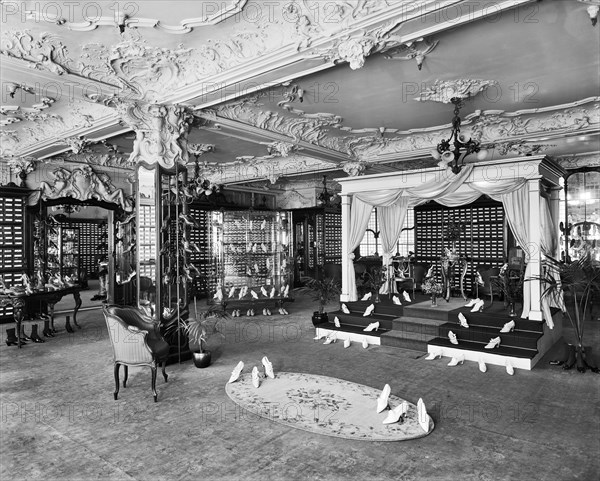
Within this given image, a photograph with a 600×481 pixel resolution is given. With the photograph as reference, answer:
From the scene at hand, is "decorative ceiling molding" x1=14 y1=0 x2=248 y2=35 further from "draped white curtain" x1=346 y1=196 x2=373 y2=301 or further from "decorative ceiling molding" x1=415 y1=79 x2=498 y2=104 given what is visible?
"draped white curtain" x1=346 y1=196 x2=373 y2=301

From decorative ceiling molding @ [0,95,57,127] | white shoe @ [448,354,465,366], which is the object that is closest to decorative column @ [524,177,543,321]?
white shoe @ [448,354,465,366]

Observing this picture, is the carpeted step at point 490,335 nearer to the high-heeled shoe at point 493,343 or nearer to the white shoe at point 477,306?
the high-heeled shoe at point 493,343

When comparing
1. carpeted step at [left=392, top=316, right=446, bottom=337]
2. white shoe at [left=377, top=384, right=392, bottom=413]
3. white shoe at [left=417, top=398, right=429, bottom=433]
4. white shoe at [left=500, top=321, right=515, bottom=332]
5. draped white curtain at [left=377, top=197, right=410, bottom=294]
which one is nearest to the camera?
white shoe at [left=417, top=398, right=429, bottom=433]

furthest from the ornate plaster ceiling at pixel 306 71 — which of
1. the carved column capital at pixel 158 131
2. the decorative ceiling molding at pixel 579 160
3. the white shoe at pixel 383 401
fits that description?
the white shoe at pixel 383 401

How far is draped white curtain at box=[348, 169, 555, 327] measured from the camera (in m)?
6.25

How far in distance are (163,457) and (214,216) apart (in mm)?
6620

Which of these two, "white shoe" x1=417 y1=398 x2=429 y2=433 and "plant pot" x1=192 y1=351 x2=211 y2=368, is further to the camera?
"plant pot" x1=192 y1=351 x2=211 y2=368

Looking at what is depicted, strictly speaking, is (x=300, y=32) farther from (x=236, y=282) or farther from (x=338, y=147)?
(x=236, y=282)

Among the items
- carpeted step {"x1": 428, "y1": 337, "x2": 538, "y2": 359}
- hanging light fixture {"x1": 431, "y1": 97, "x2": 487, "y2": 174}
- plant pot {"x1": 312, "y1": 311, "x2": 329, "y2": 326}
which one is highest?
hanging light fixture {"x1": 431, "y1": 97, "x2": 487, "y2": 174}

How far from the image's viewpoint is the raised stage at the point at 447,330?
5.60m

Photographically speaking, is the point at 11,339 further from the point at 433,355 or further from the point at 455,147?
the point at 455,147

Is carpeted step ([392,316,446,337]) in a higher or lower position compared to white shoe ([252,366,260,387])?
higher

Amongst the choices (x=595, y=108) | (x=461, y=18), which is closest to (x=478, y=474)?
(x=461, y=18)

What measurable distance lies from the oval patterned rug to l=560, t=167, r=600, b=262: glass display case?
8.33 metres
